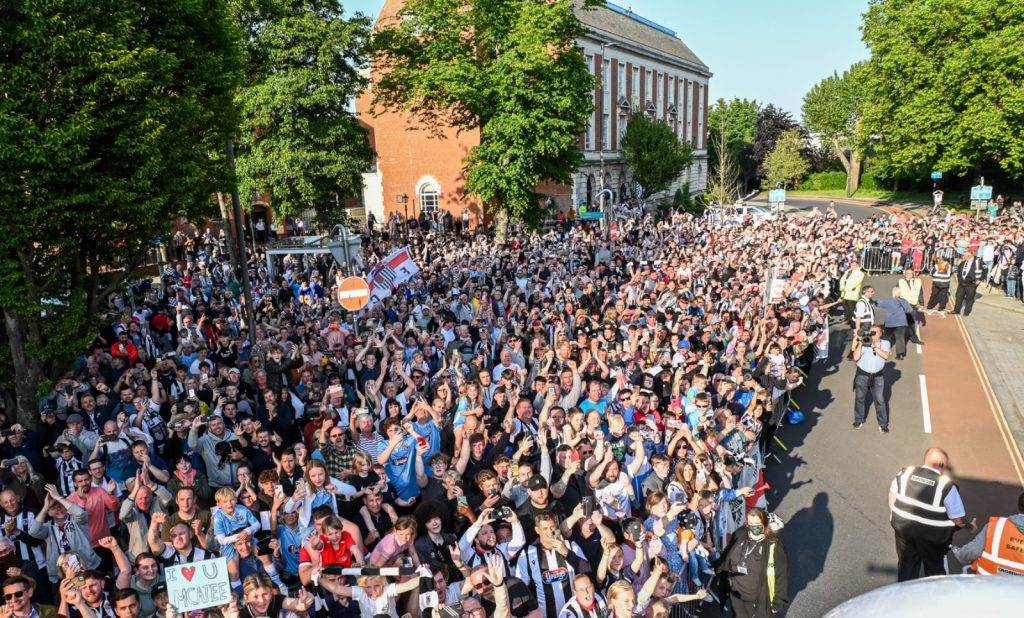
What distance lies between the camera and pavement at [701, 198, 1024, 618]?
7.56 meters

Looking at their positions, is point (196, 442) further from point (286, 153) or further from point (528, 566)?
point (286, 153)

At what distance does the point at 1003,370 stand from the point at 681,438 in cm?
1165

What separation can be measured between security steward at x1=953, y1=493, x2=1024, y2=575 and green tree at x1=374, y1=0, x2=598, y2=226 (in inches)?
893

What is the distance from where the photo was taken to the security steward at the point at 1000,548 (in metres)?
5.22

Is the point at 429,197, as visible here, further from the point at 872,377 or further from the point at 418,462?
the point at 418,462

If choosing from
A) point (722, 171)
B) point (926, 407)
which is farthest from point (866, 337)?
point (722, 171)

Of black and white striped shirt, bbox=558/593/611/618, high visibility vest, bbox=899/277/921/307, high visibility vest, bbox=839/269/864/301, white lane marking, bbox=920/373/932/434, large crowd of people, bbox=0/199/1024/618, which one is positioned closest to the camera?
black and white striped shirt, bbox=558/593/611/618

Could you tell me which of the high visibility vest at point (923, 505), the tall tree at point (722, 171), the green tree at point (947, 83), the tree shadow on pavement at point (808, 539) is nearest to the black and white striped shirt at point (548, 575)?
the tree shadow on pavement at point (808, 539)

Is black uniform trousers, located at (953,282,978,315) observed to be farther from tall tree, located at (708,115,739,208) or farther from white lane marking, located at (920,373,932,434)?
tall tree, located at (708,115,739,208)

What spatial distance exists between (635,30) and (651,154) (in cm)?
1589

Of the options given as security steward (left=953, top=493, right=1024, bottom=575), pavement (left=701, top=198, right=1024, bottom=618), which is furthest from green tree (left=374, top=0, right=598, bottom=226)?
security steward (left=953, top=493, right=1024, bottom=575)

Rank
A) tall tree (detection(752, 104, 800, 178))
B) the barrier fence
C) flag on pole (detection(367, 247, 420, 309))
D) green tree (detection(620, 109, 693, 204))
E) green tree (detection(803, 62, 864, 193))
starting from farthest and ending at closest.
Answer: tall tree (detection(752, 104, 800, 178)) < green tree (detection(803, 62, 864, 193)) < green tree (detection(620, 109, 693, 204)) < the barrier fence < flag on pole (detection(367, 247, 420, 309))

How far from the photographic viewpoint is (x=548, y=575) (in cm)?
523

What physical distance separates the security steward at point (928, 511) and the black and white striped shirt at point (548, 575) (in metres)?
3.50
